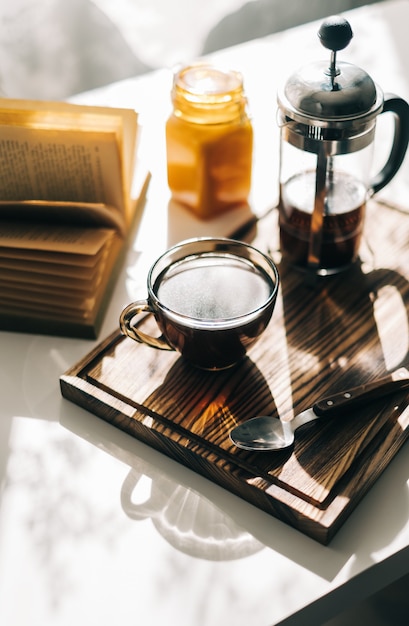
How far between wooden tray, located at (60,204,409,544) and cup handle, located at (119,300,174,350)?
3 cm

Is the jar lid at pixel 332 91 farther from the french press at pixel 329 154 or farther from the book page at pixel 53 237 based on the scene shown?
the book page at pixel 53 237

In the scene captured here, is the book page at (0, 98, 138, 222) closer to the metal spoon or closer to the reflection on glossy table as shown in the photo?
the reflection on glossy table

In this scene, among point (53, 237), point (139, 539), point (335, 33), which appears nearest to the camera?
point (139, 539)

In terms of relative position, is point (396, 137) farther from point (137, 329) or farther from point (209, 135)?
point (137, 329)

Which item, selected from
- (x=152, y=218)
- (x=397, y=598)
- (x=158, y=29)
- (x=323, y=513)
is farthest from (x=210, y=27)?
(x=323, y=513)

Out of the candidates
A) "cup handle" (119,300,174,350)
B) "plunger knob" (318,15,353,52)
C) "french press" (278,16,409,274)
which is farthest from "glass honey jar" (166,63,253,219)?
"cup handle" (119,300,174,350)

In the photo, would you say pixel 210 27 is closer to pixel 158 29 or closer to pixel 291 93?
pixel 158 29

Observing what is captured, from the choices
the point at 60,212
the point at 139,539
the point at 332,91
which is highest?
the point at 332,91

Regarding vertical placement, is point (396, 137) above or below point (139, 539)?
above

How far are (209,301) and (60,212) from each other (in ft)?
0.86

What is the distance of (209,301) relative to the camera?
0.80m

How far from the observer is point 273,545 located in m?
0.71

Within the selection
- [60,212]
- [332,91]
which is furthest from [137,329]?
[332,91]

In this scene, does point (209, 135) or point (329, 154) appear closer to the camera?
point (329, 154)
